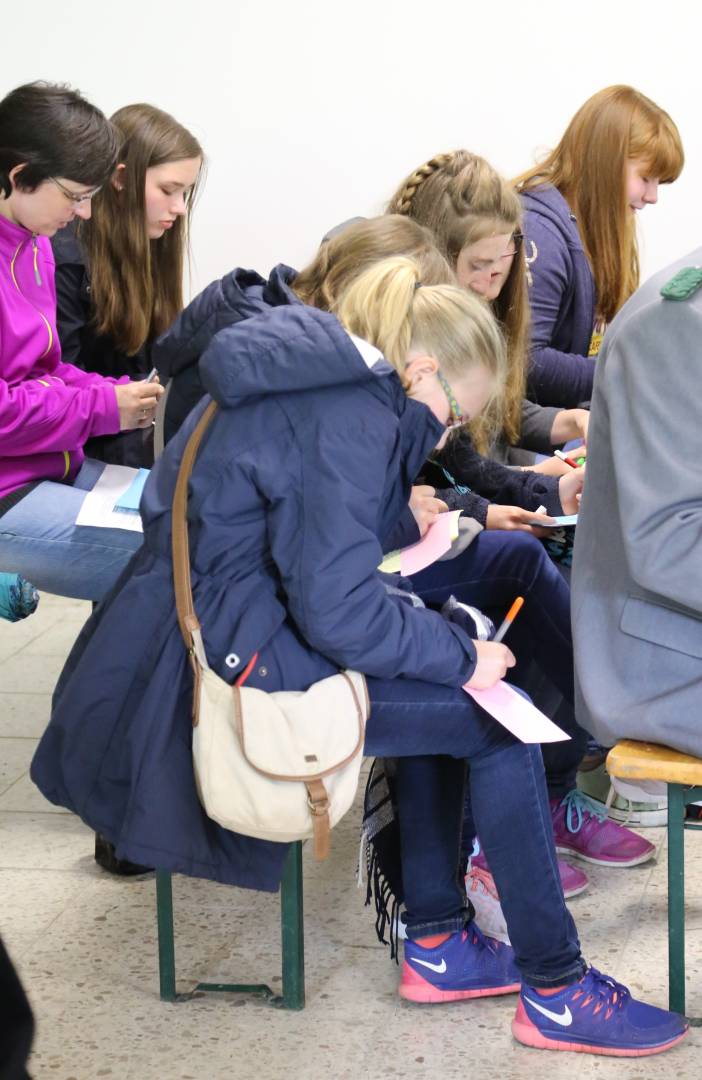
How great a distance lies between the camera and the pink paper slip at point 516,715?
2.02m

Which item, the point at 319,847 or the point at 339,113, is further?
the point at 339,113

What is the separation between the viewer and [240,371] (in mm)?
1888

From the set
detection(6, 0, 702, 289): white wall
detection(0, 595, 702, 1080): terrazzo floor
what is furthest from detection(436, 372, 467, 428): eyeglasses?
detection(6, 0, 702, 289): white wall

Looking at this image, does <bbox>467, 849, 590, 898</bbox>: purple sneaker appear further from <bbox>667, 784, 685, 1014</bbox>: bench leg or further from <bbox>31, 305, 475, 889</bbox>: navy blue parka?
<bbox>31, 305, 475, 889</bbox>: navy blue parka

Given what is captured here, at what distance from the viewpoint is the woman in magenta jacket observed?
104 inches

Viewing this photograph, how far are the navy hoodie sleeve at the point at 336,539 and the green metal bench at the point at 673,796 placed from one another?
1.26ft

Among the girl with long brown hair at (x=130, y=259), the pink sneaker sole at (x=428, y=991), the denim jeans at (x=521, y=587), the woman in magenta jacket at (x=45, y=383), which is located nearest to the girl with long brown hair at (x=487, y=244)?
the denim jeans at (x=521, y=587)

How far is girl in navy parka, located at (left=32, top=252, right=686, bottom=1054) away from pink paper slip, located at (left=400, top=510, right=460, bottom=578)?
9.8 inches

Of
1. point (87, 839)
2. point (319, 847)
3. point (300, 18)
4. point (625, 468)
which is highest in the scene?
point (300, 18)

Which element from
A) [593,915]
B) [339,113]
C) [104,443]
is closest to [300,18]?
[339,113]

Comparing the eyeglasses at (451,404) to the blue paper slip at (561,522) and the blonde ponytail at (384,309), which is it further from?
the blue paper slip at (561,522)

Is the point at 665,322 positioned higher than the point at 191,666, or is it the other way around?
the point at 665,322

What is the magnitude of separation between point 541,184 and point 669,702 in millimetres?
1946

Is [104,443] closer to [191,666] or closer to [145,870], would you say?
[145,870]
